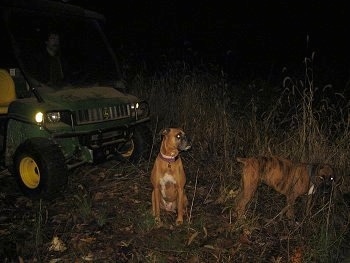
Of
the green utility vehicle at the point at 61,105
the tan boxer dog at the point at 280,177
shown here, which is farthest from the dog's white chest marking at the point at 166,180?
the green utility vehicle at the point at 61,105

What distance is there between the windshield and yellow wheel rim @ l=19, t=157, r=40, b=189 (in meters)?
0.95

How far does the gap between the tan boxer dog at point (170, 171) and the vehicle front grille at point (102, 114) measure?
44.1 inches

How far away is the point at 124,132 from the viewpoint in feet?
18.2

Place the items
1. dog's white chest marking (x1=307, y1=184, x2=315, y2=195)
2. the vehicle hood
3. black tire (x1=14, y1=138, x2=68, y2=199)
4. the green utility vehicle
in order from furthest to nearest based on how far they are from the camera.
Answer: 1. the vehicle hood
2. the green utility vehicle
3. black tire (x1=14, y1=138, x2=68, y2=199)
4. dog's white chest marking (x1=307, y1=184, x2=315, y2=195)

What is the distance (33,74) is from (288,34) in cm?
1184

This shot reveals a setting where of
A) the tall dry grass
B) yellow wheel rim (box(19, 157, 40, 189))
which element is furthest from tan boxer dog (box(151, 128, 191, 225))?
yellow wheel rim (box(19, 157, 40, 189))

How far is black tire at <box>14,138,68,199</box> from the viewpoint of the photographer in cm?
474

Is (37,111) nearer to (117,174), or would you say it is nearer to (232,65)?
(117,174)

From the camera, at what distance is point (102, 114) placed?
5207 mm

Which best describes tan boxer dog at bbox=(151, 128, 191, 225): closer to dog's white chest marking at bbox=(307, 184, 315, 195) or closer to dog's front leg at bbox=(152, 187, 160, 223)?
dog's front leg at bbox=(152, 187, 160, 223)

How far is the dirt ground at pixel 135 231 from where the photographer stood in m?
3.89

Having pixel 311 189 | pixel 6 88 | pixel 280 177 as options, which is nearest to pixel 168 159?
pixel 280 177

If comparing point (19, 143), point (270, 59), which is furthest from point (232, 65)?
point (19, 143)

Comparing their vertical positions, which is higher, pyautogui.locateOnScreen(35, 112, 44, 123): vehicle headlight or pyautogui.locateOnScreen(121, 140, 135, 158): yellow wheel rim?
pyautogui.locateOnScreen(35, 112, 44, 123): vehicle headlight
